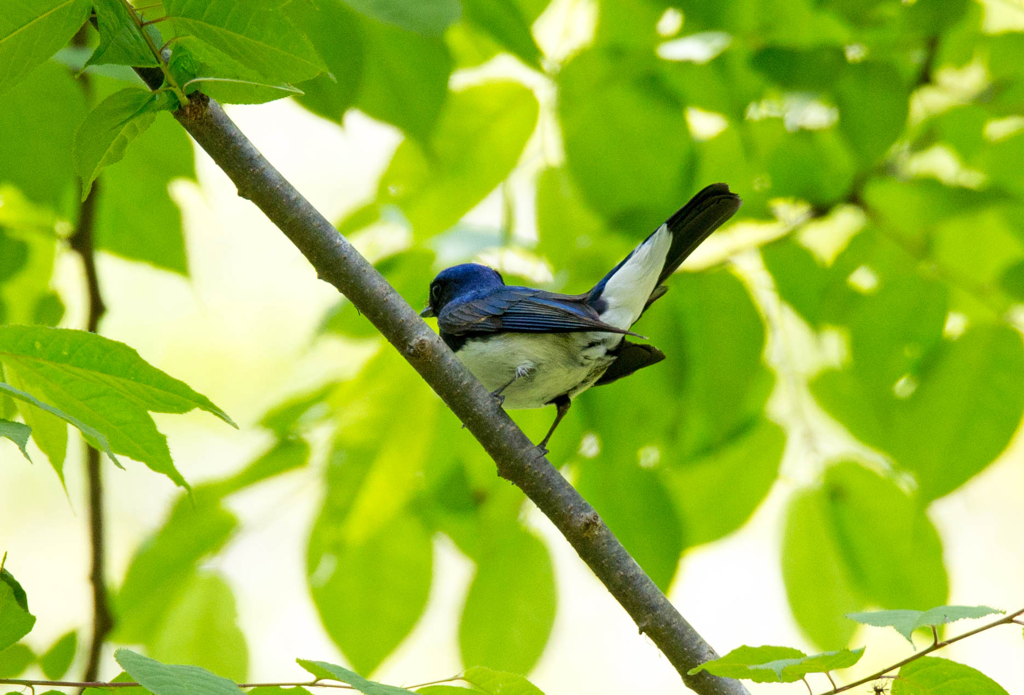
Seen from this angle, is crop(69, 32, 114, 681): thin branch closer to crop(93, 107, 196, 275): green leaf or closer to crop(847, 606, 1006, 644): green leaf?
crop(93, 107, 196, 275): green leaf

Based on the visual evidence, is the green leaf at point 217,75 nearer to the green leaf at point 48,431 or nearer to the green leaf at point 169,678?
the green leaf at point 48,431

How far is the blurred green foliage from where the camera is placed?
2686mm

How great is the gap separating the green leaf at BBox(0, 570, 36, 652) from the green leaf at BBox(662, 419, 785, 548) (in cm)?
217

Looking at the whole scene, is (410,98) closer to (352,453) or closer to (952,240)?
(352,453)

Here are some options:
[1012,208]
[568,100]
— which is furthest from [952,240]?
[568,100]

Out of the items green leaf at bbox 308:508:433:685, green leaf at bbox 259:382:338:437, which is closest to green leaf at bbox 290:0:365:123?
green leaf at bbox 259:382:338:437

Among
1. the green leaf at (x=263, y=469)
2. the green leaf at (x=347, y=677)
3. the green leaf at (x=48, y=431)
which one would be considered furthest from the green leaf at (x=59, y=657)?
the green leaf at (x=347, y=677)

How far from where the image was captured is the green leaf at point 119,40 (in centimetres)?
138

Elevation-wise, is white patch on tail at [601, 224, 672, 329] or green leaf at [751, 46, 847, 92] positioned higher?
green leaf at [751, 46, 847, 92]

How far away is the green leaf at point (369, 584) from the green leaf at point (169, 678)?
1.40 meters

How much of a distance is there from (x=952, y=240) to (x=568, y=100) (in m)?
1.79

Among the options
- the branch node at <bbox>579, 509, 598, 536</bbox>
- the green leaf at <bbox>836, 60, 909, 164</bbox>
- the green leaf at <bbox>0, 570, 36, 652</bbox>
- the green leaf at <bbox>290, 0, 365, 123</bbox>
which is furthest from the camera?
the green leaf at <bbox>836, 60, 909, 164</bbox>

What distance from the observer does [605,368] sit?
2793 mm

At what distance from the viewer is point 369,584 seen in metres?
2.71
